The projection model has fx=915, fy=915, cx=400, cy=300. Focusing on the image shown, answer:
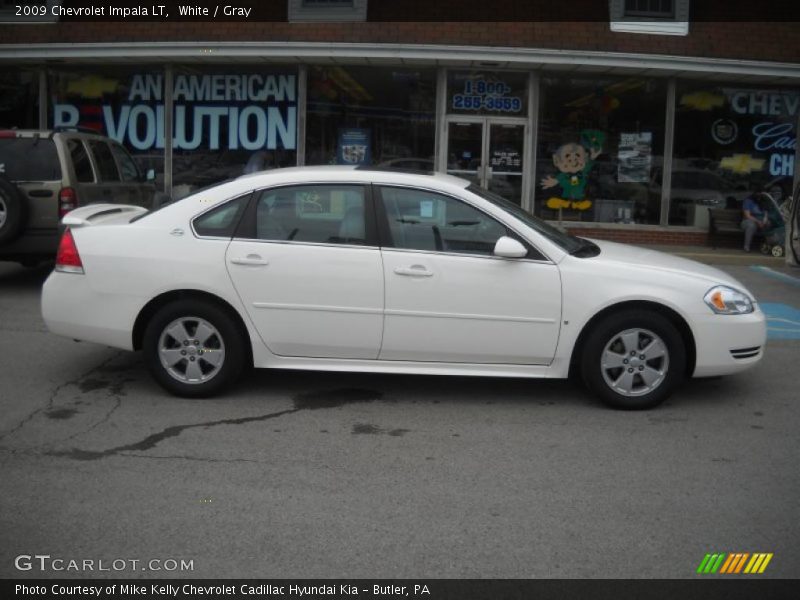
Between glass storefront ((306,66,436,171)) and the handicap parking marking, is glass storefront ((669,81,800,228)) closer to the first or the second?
glass storefront ((306,66,436,171))

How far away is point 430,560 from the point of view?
4027 millimetres

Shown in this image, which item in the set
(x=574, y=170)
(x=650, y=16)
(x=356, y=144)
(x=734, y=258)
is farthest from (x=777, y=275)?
(x=356, y=144)

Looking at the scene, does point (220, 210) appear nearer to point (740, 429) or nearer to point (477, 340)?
point (477, 340)

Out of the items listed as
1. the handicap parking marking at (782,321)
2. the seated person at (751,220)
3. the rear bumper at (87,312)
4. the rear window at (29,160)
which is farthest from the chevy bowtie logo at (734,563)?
the seated person at (751,220)

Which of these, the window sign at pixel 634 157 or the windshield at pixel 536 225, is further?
the window sign at pixel 634 157

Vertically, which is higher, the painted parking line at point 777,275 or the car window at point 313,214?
the car window at point 313,214

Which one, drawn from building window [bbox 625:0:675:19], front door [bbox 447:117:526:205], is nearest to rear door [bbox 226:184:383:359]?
front door [bbox 447:117:526:205]

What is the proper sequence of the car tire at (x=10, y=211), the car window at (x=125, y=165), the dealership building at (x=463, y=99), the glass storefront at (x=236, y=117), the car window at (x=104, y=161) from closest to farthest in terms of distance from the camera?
the car tire at (x=10, y=211) → the car window at (x=104, y=161) → the car window at (x=125, y=165) → the dealership building at (x=463, y=99) → the glass storefront at (x=236, y=117)

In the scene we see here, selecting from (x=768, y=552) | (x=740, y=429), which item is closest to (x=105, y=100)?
(x=740, y=429)

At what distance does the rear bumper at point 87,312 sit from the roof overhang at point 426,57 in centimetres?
939

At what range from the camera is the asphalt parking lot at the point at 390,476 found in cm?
410

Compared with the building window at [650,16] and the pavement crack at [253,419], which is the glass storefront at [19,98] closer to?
the building window at [650,16]

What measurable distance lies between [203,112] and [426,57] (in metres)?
4.38

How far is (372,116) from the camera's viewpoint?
16328mm
